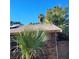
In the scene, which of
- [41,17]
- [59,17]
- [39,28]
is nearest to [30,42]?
[39,28]

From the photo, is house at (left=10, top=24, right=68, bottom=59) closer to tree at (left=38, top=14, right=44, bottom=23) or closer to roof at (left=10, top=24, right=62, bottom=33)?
roof at (left=10, top=24, right=62, bottom=33)

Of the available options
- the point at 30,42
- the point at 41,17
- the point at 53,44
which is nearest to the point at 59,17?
the point at 41,17

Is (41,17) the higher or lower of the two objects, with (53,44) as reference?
higher

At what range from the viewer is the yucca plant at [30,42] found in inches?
101

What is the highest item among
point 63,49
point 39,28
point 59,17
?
point 59,17

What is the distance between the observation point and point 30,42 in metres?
2.57

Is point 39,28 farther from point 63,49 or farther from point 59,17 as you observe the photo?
point 63,49

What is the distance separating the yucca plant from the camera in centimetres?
255

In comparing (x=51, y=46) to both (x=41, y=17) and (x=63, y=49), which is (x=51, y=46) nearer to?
(x=63, y=49)

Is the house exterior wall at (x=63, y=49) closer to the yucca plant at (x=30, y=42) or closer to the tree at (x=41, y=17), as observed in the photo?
the yucca plant at (x=30, y=42)

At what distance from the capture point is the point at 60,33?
258cm

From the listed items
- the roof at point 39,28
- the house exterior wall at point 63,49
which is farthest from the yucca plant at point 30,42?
the house exterior wall at point 63,49
